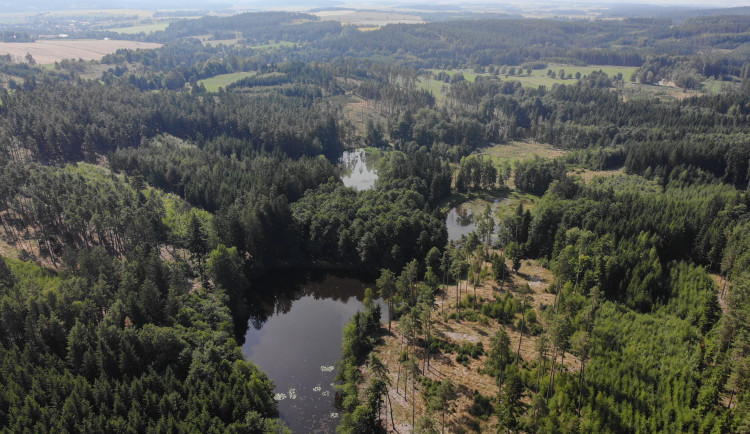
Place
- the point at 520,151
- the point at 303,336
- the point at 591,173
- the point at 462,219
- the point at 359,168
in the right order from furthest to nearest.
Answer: the point at 520,151 → the point at 359,168 → the point at 591,173 → the point at 462,219 → the point at 303,336

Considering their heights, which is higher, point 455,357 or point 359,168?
point 359,168

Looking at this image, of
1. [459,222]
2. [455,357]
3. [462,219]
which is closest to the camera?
[455,357]

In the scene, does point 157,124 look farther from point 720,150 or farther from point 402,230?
point 720,150

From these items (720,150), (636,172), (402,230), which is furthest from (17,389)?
(720,150)

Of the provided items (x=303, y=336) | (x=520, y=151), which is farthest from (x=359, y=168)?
(x=303, y=336)

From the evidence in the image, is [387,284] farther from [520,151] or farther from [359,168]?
[520,151]

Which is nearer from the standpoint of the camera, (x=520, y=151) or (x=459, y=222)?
(x=459, y=222)

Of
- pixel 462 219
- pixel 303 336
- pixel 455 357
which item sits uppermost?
pixel 462 219
